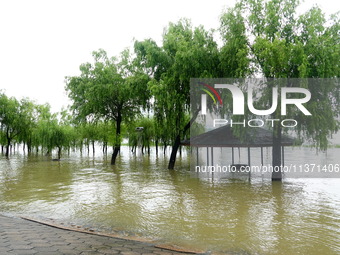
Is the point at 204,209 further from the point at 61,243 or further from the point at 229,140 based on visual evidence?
the point at 229,140

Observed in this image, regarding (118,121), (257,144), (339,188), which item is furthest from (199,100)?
(118,121)

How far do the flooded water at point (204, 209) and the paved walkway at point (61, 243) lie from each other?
139 cm

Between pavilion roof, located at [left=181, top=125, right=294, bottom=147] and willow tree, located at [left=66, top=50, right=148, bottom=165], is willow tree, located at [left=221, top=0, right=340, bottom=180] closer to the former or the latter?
pavilion roof, located at [left=181, top=125, right=294, bottom=147]

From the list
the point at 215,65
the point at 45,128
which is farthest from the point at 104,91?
the point at 45,128

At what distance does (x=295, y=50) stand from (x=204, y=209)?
338 inches

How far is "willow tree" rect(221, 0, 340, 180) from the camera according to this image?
14688mm

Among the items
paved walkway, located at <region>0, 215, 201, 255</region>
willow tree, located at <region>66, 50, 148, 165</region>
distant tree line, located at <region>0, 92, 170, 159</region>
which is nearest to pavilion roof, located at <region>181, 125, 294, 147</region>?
willow tree, located at <region>66, 50, 148, 165</region>

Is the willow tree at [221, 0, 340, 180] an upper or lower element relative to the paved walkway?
upper

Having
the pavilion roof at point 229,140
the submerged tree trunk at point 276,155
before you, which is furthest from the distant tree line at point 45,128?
the submerged tree trunk at point 276,155

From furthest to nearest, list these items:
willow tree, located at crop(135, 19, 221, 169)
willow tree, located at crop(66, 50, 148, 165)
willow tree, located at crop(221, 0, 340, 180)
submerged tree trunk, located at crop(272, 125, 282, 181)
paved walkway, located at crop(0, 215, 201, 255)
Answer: willow tree, located at crop(66, 50, 148, 165) → willow tree, located at crop(135, 19, 221, 169) → submerged tree trunk, located at crop(272, 125, 282, 181) → willow tree, located at crop(221, 0, 340, 180) → paved walkway, located at crop(0, 215, 201, 255)

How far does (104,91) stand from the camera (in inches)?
978

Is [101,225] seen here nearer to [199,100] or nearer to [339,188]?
[339,188]

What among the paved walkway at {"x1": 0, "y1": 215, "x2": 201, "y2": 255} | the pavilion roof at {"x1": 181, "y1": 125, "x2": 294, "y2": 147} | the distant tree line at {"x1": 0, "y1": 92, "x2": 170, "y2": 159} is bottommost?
the paved walkway at {"x1": 0, "y1": 215, "x2": 201, "y2": 255}

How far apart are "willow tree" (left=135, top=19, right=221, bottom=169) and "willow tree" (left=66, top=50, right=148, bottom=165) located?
12.9 feet
